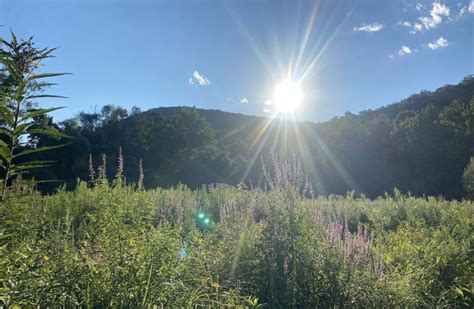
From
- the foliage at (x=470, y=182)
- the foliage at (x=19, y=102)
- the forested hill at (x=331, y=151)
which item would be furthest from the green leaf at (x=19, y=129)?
the forested hill at (x=331, y=151)

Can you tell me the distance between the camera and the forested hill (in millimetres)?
31781

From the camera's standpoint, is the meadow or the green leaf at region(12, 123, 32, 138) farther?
the meadow

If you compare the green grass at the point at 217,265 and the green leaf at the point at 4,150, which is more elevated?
the green leaf at the point at 4,150

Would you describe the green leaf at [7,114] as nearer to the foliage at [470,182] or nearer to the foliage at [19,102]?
the foliage at [19,102]

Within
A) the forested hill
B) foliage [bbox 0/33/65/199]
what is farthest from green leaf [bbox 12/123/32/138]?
the forested hill

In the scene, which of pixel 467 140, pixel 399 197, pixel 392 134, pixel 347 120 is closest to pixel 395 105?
pixel 347 120

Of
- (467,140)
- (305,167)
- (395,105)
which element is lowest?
(305,167)

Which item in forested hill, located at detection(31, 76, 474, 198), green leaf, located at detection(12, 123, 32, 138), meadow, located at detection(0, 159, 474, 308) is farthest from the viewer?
forested hill, located at detection(31, 76, 474, 198)

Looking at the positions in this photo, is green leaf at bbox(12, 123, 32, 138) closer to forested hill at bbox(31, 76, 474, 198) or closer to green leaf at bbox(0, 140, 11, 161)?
green leaf at bbox(0, 140, 11, 161)

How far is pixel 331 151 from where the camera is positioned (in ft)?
129

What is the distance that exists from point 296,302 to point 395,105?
2004 inches

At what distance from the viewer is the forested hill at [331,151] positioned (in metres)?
31.8

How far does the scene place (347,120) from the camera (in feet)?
147

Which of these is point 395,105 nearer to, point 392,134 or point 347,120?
point 347,120
